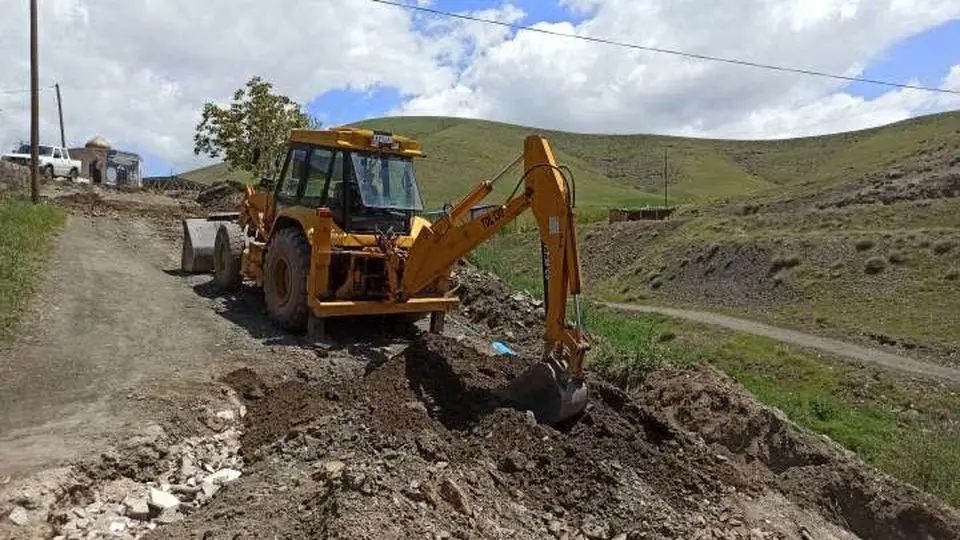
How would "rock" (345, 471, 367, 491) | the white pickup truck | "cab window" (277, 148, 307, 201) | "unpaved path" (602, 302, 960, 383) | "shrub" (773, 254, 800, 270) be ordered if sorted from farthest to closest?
the white pickup truck, "shrub" (773, 254, 800, 270), "unpaved path" (602, 302, 960, 383), "cab window" (277, 148, 307, 201), "rock" (345, 471, 367, 491)

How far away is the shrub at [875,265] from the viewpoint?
29.7 meters

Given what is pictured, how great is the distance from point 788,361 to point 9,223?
57.5 feet

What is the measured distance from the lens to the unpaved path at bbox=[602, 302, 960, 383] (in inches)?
831

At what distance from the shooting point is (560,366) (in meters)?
8.36

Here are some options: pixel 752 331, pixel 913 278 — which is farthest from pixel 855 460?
pixel 913 278

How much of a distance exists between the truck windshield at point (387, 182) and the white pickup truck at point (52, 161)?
28175mm

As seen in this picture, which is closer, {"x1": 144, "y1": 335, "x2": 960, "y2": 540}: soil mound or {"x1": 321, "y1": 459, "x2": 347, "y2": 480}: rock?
{"x1": 144, "y1": 335, "x2": 960, "y2": 540}: soil mound

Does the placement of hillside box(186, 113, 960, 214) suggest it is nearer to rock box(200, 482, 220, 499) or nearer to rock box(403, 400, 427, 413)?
rock box(403, 400, 427, 413)

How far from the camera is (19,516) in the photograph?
614 centimetres

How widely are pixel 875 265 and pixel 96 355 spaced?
26156 mm

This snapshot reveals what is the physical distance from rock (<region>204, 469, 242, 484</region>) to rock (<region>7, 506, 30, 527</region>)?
4.64ft

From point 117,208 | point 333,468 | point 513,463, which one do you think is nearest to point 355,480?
→ point 333,468

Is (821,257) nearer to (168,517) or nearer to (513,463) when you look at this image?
(513,463)

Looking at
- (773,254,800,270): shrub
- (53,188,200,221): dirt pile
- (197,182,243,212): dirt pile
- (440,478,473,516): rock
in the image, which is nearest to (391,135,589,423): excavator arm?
(440,478,473,516): rock
